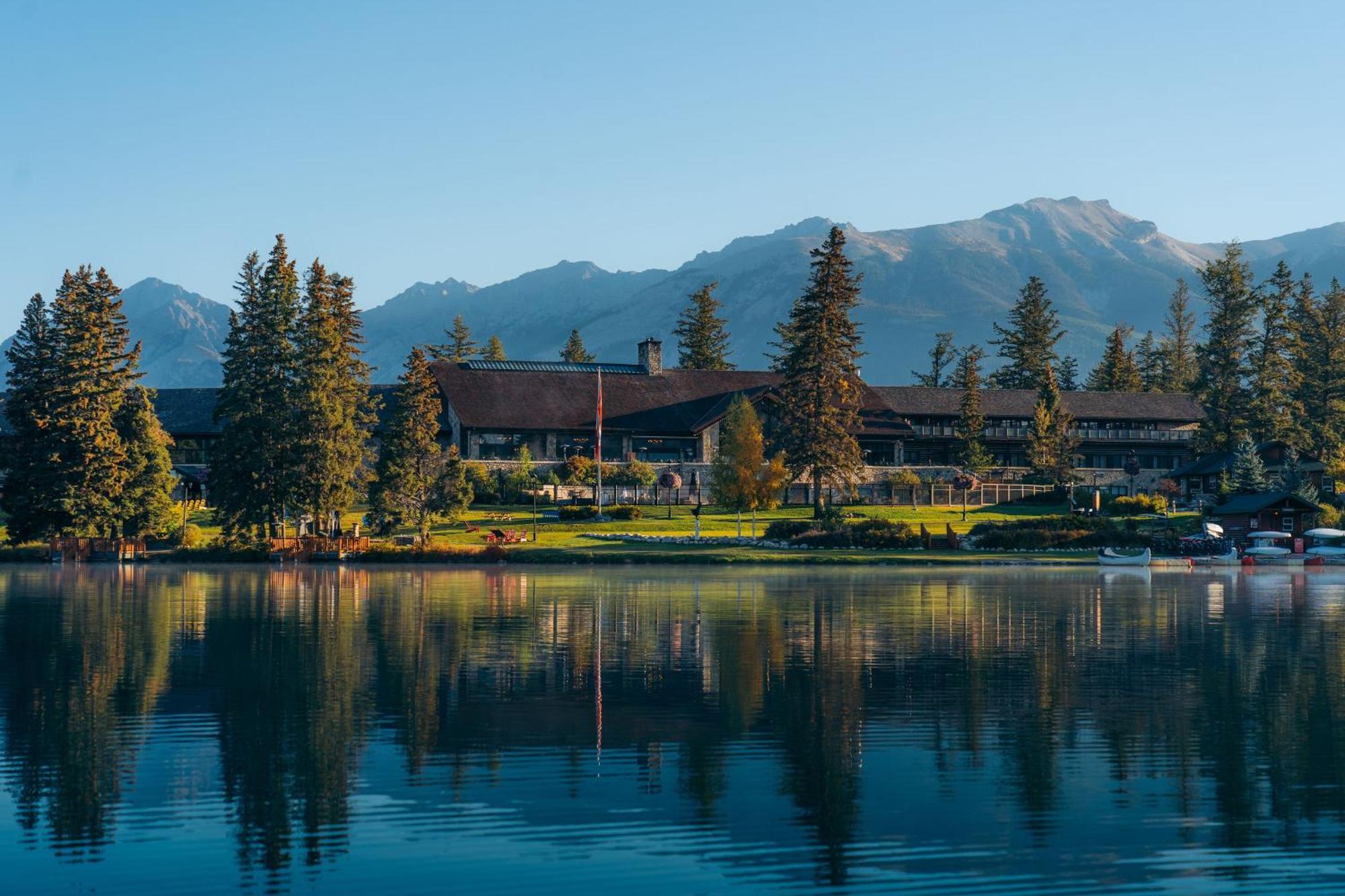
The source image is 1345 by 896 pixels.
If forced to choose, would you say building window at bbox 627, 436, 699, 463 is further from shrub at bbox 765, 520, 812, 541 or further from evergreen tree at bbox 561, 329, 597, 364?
evergreen tree at bbox 561, 329, 597, 364

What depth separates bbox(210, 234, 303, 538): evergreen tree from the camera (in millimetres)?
72500

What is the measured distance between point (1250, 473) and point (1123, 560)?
2968cm

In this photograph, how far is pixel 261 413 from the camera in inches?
2891

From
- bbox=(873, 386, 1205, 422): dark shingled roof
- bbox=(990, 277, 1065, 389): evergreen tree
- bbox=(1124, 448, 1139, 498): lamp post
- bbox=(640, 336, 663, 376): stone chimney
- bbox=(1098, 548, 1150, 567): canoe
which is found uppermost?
bbox=(990, 277, 1065, 389): evergreen tree

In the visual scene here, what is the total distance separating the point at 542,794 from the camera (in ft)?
55.6

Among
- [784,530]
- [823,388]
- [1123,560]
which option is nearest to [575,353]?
[823,388]

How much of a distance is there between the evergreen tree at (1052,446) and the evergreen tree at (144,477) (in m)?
62.8

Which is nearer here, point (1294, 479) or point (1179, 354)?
point (1294, 479)

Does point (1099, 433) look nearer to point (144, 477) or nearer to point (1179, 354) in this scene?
point (1179, 354)

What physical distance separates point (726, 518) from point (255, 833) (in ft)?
253

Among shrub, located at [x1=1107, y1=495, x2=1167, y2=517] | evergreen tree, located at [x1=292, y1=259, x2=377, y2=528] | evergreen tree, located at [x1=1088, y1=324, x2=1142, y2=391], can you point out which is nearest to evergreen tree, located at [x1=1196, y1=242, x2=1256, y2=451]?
evergreen tree, located at [x1=1088, y1=324, x2=1142, y2=391]

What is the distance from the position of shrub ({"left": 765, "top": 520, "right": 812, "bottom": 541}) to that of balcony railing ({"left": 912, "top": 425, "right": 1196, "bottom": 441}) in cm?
3985

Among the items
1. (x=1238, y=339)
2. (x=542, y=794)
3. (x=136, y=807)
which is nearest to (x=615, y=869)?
(x=542, y=794)

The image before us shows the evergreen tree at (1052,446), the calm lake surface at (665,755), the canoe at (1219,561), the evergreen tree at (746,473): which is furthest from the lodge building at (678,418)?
the calm lake surface at (665,755)
